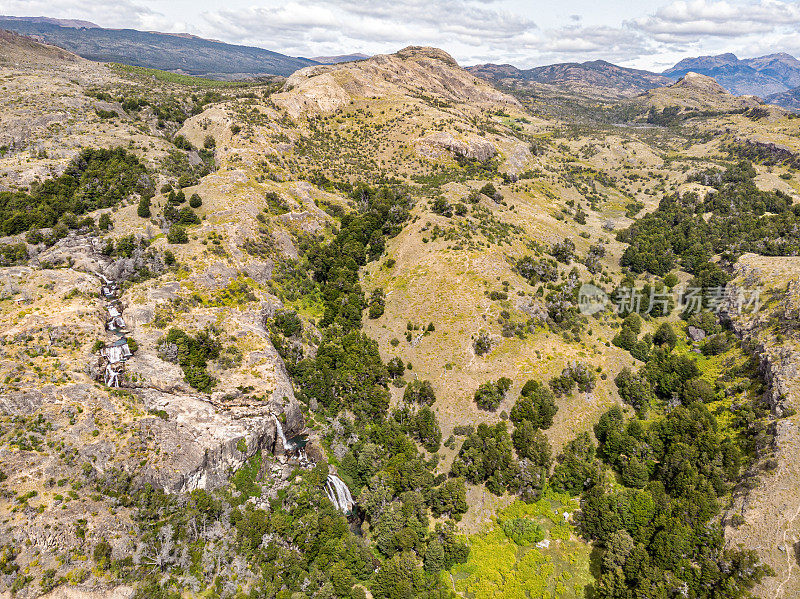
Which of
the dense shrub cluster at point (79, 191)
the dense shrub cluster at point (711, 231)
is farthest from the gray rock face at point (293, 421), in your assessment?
the dense shrub cluster at point (711, 231)

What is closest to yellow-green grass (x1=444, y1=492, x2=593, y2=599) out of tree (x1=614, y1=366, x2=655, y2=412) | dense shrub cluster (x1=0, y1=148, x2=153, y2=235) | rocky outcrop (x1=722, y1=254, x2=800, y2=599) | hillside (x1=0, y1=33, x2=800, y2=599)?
hillside (x1=0, y1=33, x2=800, y2=599)

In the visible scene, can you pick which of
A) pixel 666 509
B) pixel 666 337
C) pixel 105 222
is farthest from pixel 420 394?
pixel 105 222

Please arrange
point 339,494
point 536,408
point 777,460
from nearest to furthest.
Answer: point 777,460, point 339,494, point 536,408

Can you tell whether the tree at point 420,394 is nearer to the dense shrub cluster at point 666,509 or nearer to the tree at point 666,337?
the dense shrub cluster at point 666,509

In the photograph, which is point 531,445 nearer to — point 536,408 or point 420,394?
point 536,408

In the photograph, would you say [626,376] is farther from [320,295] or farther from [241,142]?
[241,142]

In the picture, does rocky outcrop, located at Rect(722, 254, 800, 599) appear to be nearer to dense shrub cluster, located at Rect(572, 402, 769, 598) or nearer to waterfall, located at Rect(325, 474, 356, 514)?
dense shrub cluster, located at Rect(572, 402, 769, 598)
